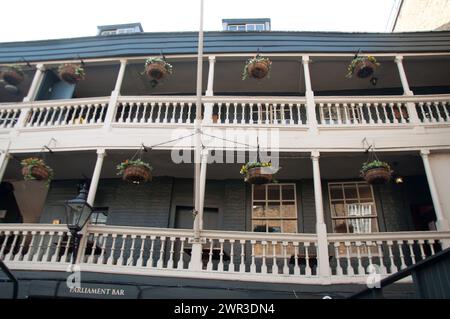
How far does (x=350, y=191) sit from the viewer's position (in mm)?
9266

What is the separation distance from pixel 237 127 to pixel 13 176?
22.9ft

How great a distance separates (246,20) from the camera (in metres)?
12.6

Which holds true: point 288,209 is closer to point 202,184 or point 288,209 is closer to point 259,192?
point 259,192

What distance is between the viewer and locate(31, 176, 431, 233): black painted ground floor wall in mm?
8812

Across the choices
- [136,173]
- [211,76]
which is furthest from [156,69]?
[136,173]

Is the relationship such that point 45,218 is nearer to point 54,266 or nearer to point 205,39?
point 54,266

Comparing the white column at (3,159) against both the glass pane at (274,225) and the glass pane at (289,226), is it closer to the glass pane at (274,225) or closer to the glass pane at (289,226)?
the glass pane at (274,225)

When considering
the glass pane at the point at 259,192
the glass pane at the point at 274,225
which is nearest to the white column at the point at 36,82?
Answer: the glass pane at the point at 259,192

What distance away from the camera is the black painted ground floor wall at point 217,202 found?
28.9 feet

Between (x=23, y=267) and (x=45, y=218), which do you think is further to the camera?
(x=45, y=218)

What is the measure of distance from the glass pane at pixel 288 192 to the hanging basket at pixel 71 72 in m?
6.42

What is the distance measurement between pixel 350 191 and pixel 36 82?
9368 millimetres

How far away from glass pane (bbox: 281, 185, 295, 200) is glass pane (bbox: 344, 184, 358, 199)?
1.45m
